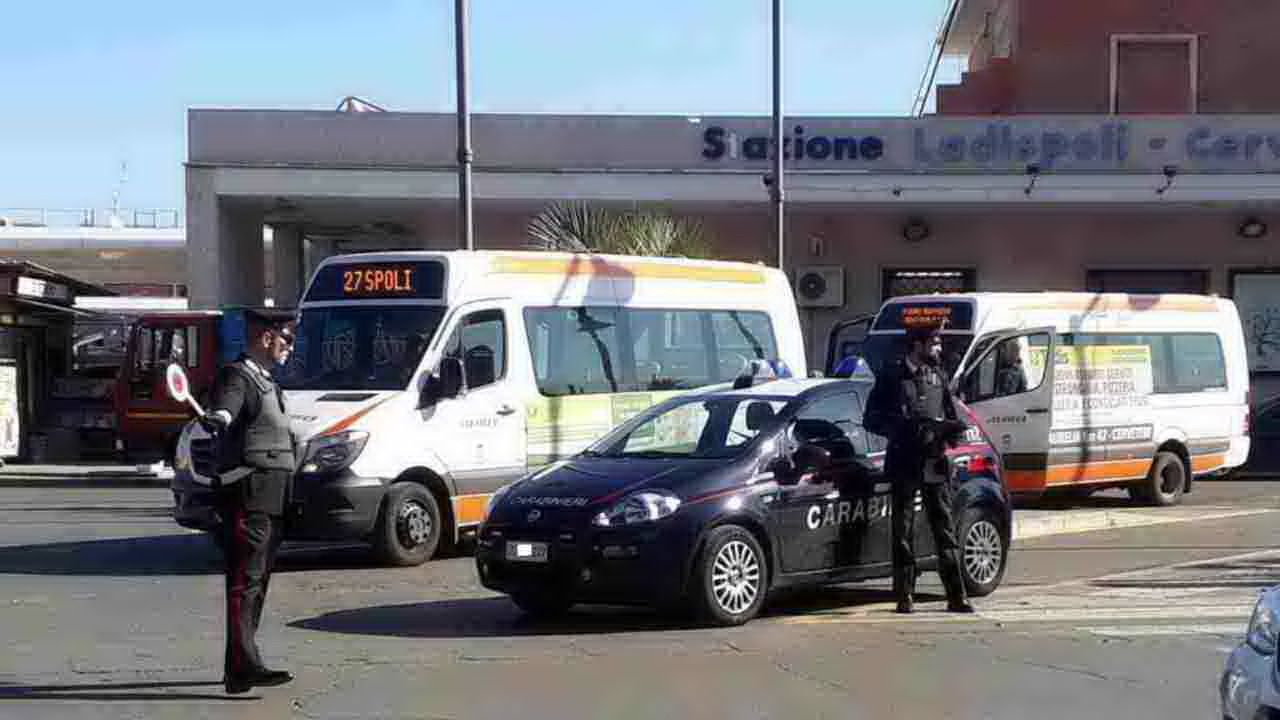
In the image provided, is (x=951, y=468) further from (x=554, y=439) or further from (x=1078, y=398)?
(x=1078, y=398)

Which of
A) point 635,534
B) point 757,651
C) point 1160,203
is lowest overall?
point 757,651

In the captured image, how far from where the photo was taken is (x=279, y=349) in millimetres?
8656

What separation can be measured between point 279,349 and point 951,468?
4552 millimetres

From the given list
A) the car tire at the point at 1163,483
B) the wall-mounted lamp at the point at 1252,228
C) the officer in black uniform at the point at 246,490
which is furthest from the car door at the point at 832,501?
the wall-mounted lamp at the point at 1252,228

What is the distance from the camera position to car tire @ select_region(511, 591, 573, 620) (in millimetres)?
10477

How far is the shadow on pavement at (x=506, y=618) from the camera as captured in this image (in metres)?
10.5

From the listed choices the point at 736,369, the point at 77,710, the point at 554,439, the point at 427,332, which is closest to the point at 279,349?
the point at 77,710

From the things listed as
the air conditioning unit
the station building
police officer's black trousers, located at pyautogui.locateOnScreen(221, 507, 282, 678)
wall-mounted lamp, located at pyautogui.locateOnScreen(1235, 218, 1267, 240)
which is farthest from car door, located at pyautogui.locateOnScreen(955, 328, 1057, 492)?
wall-mounted lamp, located at pyautogui.locateOnScreen(1235, 218, 1267, 240)

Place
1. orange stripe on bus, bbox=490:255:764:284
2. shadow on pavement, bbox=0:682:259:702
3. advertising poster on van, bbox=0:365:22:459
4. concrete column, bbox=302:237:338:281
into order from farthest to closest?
1. concrete column, bbox=302:237:338:281
2. advertising poster on van, bbox=0:365:22:459
3. orange stripe on bus, bbox=490:255:764:284
4. shadow on pavement, bbox=0:682:259:702

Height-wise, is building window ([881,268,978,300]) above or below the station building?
below

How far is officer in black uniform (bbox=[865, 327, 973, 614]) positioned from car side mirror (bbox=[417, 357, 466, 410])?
13.4ft

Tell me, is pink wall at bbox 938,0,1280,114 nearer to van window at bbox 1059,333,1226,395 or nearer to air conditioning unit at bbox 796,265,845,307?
air conditioning unit at bbox 796,265,845,307

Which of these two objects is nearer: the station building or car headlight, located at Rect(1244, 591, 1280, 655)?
car headlight, located at Rect(1244, 591, 1280, 655)

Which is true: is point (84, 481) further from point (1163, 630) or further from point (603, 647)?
point (1163, 630)
